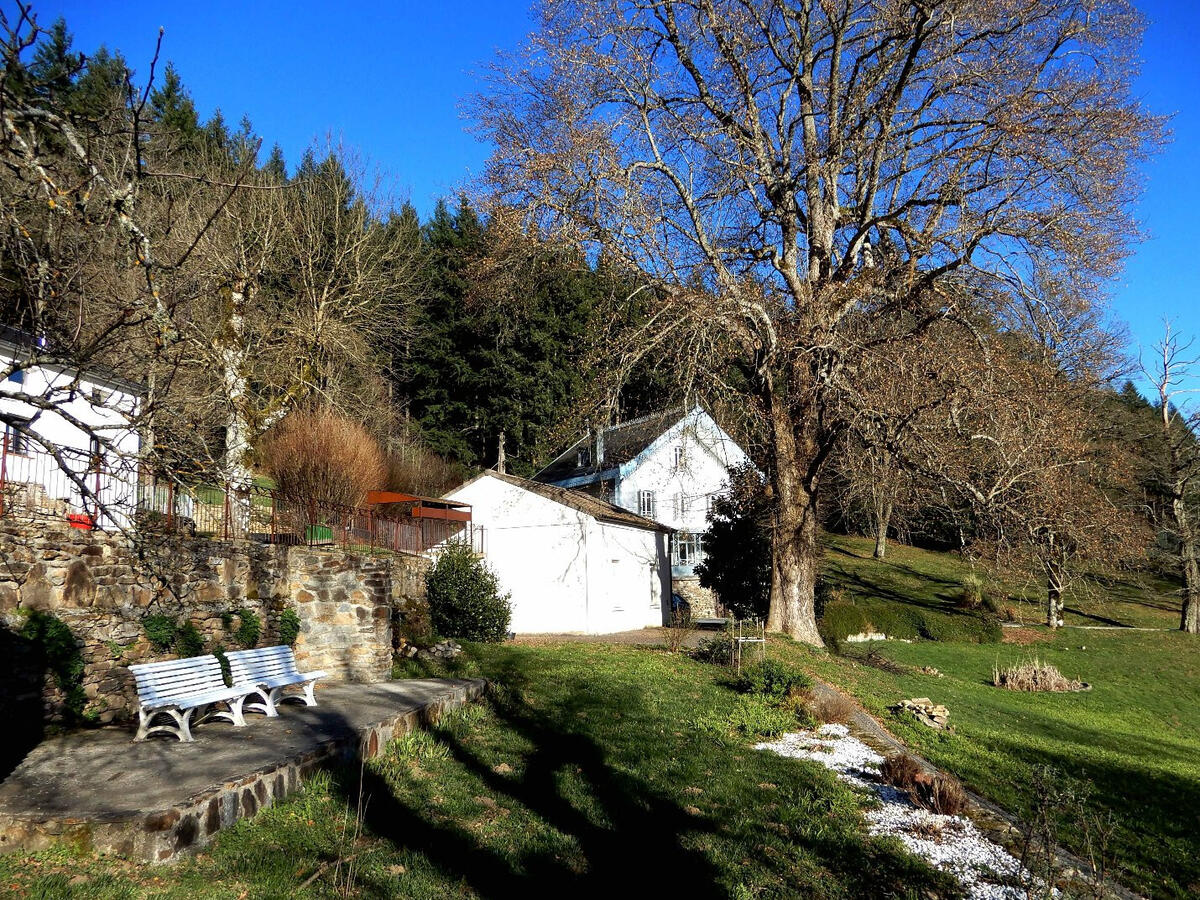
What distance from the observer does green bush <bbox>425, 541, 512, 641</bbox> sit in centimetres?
1772

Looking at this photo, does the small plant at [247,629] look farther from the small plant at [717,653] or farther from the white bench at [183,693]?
the small plant at [717,653]

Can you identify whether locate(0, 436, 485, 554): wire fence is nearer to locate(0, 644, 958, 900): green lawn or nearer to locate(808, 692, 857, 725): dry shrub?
locate(0, 644, 958, 900): green lawn

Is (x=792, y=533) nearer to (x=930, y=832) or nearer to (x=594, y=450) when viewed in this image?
(x=930, y=832)

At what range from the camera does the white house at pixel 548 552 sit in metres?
24.7

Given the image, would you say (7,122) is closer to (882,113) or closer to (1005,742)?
(1005,742)

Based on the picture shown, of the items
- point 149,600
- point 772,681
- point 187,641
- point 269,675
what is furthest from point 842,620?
point 149,600

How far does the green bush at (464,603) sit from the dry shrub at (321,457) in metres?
5.06

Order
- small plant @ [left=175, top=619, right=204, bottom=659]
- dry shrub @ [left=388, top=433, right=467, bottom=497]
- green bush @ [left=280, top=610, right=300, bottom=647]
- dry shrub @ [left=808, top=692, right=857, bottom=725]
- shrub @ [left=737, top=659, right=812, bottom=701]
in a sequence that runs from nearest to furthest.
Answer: small plant @ [left=175, top=619, right=204, bottom=659] → dry shrub @ [left=808, top=692, right=857, bottom=725] → shrub @ [left=737, top=659, right=812, bottom=701] → green bush @ [left=280, top=610, right=300, bottom=647] → dry shrub @ [left=388, top=433, right=467, bottom=497]

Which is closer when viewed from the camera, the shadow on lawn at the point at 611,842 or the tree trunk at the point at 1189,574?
the shadow on lawn at the point at 611,842

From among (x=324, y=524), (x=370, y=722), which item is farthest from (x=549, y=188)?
(x=370, y=722)

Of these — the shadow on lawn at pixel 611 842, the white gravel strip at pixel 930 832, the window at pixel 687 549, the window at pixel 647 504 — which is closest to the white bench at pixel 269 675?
the shadow on lawn at pixel 611 842

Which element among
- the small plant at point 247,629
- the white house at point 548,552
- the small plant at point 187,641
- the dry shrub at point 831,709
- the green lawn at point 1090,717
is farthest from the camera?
the white house at point 548,552

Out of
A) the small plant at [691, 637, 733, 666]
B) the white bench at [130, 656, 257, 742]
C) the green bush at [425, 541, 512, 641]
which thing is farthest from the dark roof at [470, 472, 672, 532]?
the white bench at [130, 656, 257, 742]

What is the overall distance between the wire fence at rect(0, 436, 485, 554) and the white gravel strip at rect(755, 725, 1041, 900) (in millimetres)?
5362
